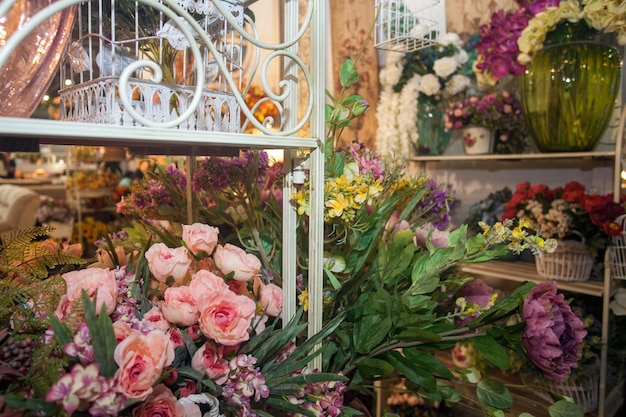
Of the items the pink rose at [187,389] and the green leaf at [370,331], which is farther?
the green leaf at [370,331]

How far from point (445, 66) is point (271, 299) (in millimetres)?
1747

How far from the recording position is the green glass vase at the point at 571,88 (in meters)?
1.66

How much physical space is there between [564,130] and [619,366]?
3.04ft

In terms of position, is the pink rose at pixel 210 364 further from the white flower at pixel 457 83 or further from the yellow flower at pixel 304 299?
the white flower at pixel 457 83

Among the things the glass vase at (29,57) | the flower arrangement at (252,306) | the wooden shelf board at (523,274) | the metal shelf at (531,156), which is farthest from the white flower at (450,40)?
the glass vase at (29,57)

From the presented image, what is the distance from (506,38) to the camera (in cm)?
189

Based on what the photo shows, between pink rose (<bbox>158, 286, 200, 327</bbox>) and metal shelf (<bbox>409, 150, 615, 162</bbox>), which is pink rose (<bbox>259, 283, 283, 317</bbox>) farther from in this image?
metal shelf (<bbox>409, 150, 615, 162</bbox>)

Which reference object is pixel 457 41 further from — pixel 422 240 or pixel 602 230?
pixel 422 240

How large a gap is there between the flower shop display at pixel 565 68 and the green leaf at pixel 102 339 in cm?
172

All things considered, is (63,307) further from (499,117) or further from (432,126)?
(432,126)

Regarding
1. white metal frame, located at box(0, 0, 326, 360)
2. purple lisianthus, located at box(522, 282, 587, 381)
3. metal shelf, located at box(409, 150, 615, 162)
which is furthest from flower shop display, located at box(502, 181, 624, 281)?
white metal frame, located at box(0, 0, 326, 360)

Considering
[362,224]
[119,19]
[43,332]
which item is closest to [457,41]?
[362,224]

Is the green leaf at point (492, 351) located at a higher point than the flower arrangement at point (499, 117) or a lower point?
lower

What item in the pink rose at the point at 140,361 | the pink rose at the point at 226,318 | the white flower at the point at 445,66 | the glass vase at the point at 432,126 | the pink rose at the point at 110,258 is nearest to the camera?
the pink rose at the point at 140,361
